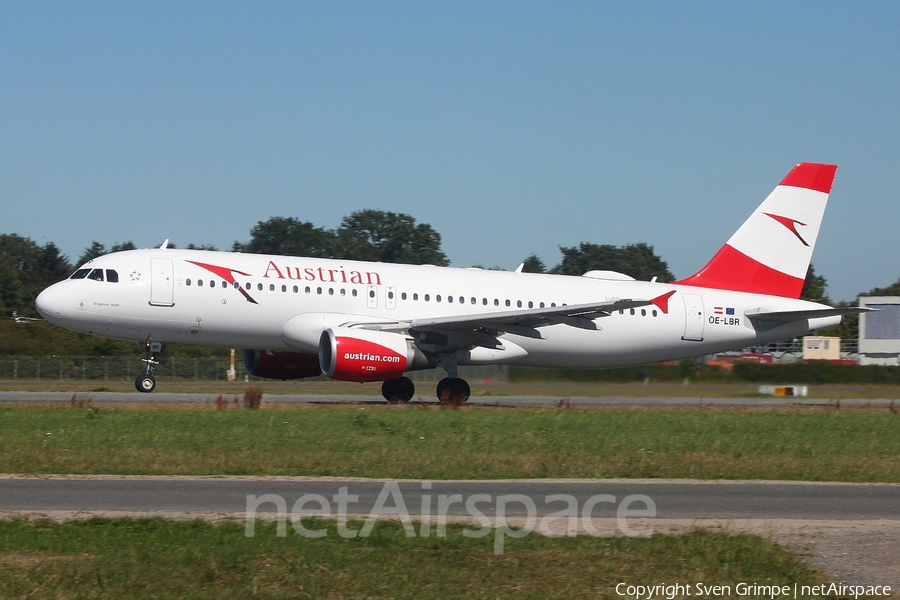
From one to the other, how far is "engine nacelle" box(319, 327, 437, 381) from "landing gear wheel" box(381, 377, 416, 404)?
1.71m

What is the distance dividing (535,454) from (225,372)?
107ft

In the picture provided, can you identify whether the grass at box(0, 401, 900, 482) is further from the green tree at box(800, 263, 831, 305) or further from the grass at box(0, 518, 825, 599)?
the green tree at box(800, 263, 831, 305)

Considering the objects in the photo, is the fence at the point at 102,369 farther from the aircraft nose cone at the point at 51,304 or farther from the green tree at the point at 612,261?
the green tree at the point at 612,261

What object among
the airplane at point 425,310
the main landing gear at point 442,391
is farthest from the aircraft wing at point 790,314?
the main landing gear at point 442,391

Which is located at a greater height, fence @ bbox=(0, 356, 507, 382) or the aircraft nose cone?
the aircraft nose cone

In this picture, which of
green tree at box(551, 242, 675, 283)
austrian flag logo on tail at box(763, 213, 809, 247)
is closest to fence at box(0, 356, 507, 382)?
austrian flag logo on tail at box(763, 213, 809, 247)

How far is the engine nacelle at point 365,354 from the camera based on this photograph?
24.2 metres

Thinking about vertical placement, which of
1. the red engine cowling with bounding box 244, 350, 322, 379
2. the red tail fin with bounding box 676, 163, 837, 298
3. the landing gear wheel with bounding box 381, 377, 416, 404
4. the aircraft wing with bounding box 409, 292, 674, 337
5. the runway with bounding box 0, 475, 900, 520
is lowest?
the runway with bounding box 0, 475, 900, 520

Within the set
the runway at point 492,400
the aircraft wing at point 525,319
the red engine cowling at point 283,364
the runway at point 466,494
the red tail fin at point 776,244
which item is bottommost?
the runway at point 466,494

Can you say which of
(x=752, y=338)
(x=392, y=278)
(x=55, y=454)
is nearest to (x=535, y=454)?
(x=55, y=454)

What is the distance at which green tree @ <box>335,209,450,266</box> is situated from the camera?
308ft

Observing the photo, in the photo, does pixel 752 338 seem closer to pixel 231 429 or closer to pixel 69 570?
pixel 231 429

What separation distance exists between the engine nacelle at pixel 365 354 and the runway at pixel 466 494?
33.7 ft

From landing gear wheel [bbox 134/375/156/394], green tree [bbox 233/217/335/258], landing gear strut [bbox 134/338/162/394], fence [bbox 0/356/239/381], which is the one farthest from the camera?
green tree [bbox 233/217/335/258]
